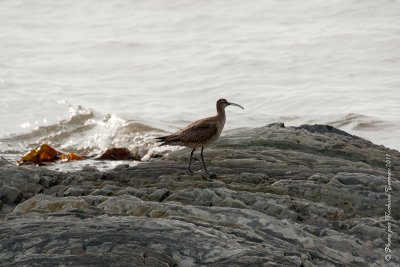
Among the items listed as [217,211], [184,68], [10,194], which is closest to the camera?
[217,211]

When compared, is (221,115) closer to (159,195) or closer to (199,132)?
(199,132)

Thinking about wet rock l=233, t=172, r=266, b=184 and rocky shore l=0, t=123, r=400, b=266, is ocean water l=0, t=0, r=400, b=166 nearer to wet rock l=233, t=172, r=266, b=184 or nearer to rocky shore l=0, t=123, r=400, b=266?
rocky shore l=0, t=123, r=400, b=266

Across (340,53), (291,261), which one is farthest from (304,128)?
(340,53)

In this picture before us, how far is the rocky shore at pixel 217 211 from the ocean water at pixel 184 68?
7687mm

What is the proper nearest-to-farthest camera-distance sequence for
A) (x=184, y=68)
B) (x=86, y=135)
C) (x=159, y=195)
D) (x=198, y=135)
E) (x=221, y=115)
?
1. (x=159, y=195)
2. (x=198, y=135)
3. (x=221, y=115)
4. (x=86, y=135)
5. (x=184, y=68)

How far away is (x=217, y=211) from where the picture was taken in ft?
27.0

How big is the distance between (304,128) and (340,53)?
51.1ft

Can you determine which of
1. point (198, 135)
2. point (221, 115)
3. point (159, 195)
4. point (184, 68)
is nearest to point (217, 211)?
point (159, 195)

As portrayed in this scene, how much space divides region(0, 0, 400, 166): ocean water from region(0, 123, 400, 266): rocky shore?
25.2 ft

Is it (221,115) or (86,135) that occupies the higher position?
(221,115)

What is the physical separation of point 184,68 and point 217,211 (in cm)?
1928

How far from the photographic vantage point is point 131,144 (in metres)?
19.2

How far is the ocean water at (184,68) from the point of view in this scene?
20906 millimetres

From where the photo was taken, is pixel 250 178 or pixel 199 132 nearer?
pixel 250 178
